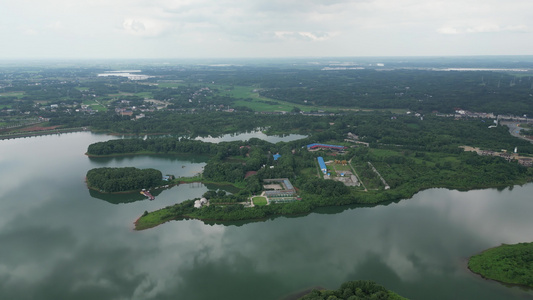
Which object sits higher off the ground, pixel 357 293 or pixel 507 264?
pixel 357 293

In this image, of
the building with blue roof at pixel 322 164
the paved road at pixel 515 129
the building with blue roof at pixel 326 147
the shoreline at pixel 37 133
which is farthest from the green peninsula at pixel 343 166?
the shoreline at pixel 37 133

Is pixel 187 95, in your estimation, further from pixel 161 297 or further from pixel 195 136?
pixel 161 297

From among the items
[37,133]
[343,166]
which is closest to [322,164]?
[343,166]

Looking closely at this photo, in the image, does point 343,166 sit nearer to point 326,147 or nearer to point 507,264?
point 326,147

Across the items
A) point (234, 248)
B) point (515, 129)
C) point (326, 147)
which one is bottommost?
point (234, 248)

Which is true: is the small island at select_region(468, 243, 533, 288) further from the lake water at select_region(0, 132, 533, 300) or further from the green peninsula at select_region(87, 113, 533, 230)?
the green peninsula at select_region(87, 113, 533, 230)

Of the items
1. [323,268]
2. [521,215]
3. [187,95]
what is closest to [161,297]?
[323,268]

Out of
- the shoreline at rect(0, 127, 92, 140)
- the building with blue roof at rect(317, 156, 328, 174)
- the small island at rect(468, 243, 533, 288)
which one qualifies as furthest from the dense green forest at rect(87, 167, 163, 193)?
the shoreline at rect(0, 127, 92, 140)
